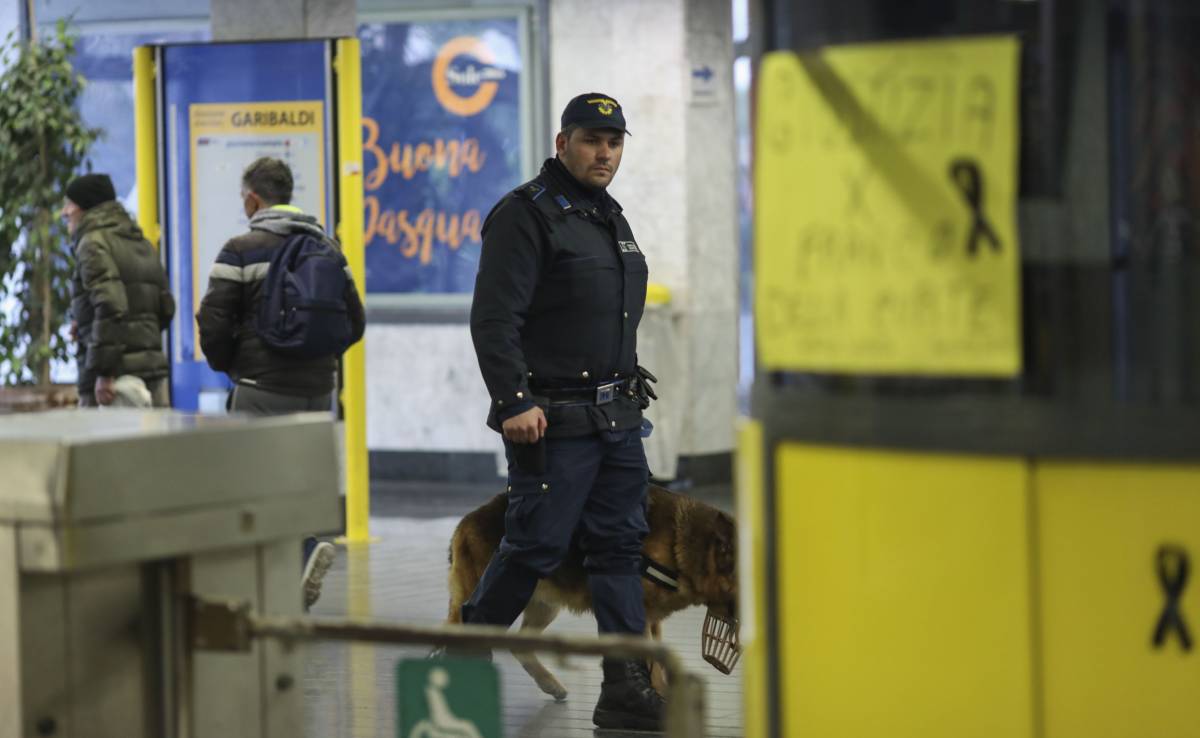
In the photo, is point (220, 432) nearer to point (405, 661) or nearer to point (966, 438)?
point (405, 661)

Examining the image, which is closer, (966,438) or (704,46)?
(966,438)

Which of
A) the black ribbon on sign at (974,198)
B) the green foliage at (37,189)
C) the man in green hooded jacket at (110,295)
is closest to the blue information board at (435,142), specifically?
the green foliage at (37,189)

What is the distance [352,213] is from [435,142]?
10.4 feet

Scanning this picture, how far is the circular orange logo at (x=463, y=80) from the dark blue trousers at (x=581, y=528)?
743 centimetres

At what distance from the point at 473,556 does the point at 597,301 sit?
0.98 m

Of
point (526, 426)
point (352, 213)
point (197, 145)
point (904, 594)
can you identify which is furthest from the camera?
point (197, 145)

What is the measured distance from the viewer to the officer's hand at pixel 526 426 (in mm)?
5246

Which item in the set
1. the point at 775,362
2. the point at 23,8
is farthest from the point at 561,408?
the point at 23,8

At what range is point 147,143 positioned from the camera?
10.2 meters

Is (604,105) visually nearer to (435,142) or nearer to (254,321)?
(254,321)

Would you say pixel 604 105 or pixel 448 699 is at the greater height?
pixel 604 105

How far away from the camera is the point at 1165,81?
221 centimetres

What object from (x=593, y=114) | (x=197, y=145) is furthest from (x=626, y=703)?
(x=197, y=145)

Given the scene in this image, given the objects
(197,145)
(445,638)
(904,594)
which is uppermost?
(197,145)
